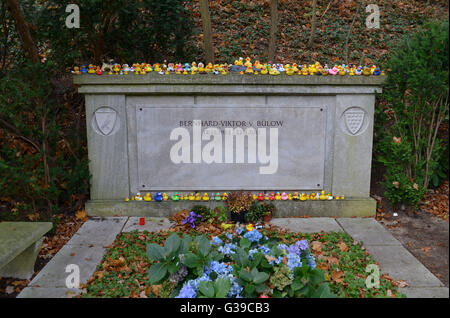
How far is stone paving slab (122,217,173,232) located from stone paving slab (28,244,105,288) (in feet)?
2.18

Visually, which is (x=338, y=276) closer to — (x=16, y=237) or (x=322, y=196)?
(x=322, y=196)

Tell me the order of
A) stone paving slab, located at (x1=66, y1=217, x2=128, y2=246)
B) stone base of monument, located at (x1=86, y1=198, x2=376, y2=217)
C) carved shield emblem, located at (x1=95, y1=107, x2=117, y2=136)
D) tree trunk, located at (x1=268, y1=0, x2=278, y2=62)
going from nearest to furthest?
stone paving slab, located at (x1=66, y1=217, x2=128, y2=246) → carved shield emblem, located at (x1=95, y1=107, x2=117, y2=136) → stone base of monument, located at (x1=86, y1=198, x2=376, y2=217) → tree trunk, located at (x1=268, y1=0, x2=278, y2=62)

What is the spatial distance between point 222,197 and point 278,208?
74cm

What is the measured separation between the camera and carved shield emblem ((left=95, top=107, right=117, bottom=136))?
4988 mm

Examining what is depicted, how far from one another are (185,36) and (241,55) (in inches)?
86.2

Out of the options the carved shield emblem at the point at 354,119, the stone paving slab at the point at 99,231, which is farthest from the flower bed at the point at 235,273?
the carved shield emblem at the point at 354,119

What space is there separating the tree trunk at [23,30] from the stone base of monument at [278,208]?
206 cm

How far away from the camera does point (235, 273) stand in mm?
2533

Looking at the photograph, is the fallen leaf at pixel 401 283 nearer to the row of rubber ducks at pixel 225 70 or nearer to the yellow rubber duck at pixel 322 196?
the yellow rubber duck at pixel 322 196

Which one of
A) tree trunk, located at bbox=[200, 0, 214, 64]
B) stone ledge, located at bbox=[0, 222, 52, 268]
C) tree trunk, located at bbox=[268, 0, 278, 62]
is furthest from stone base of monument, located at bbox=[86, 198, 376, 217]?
tree trunk, located at bbox=[268, 0, 278, 62]

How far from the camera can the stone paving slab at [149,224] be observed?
4723mm

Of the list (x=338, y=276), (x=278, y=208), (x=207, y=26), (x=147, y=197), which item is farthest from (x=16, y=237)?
(x=207, y=26)

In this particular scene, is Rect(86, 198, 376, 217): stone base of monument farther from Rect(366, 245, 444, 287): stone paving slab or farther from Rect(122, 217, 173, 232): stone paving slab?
Rect(366, 245, 444, 287): stone paving slab
